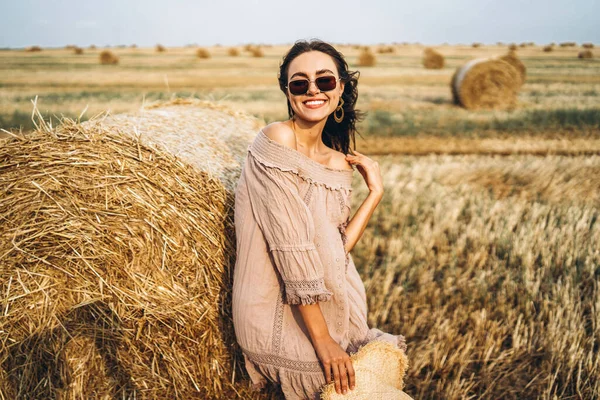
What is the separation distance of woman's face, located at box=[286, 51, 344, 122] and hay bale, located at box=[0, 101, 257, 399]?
764 mm

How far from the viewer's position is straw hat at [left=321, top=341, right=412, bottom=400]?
207 centimetres

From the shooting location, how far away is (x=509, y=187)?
6.28 m

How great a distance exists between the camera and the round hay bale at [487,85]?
1366cm

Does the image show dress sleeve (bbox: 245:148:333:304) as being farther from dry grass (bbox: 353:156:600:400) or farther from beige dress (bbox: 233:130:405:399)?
dry grass (bbox: 353:156:600:400)

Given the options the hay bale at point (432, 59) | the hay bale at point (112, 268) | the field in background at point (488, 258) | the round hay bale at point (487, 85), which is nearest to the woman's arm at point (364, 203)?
the hay bale at point (112, 268)

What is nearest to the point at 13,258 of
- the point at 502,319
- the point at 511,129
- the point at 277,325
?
the point at 277,325

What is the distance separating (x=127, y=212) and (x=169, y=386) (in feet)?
3.43

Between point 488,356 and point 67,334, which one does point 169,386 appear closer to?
point 67,334

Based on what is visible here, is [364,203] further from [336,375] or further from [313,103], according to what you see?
[336,375]

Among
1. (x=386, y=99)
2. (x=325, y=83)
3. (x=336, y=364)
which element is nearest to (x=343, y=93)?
(x=325, y=83)

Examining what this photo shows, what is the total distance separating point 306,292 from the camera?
211cm

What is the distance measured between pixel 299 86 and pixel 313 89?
0.23 ft

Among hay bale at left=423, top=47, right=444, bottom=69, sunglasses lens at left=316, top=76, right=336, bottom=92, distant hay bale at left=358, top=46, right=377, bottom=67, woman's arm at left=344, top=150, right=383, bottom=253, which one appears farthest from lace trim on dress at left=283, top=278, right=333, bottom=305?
distant hay bale at left=358, top=46, right=377, bottom=67

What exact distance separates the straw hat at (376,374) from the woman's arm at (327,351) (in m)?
0.03
